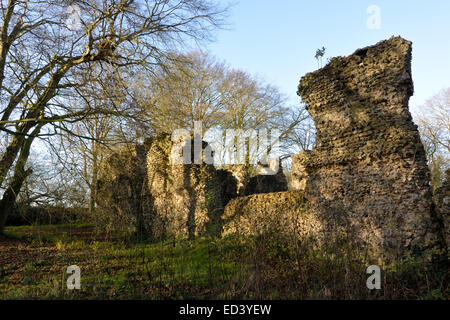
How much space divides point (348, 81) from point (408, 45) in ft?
4.69

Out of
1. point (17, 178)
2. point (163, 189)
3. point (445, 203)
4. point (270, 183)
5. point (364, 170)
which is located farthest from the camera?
point (270, 183)

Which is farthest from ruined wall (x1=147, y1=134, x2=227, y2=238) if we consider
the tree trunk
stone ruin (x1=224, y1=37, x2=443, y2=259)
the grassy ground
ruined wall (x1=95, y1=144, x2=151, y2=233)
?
the tree trunk

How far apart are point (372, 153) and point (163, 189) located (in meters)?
8.67

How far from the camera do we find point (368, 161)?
6.86 meters

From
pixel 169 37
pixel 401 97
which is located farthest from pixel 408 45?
pixel 169 37

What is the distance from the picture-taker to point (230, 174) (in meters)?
14.0

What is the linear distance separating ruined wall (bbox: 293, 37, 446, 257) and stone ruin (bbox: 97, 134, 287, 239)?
4.42m

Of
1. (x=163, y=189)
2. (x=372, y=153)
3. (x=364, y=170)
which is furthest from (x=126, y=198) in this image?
(x=372, y=153)

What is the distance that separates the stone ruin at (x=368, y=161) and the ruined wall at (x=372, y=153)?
2 centimetres

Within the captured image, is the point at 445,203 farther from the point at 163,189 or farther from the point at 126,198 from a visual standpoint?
the point at 126,198

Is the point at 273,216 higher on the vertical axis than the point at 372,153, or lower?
lower

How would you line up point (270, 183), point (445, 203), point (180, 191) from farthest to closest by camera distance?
1. point (270, 183)
2. point (180, 191)
3. point (445, 203)

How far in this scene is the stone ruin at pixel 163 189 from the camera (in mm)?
11461
